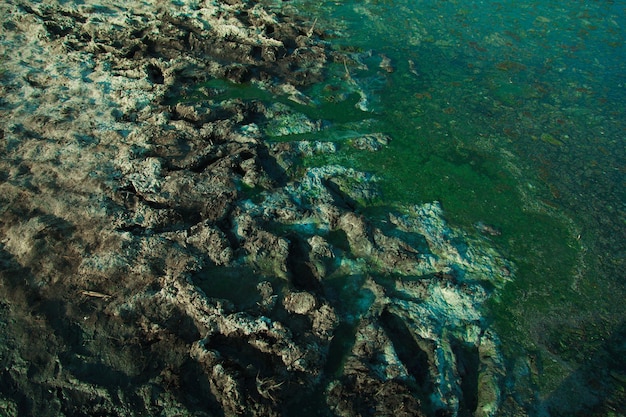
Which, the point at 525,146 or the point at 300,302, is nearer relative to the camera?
the point at 300,302

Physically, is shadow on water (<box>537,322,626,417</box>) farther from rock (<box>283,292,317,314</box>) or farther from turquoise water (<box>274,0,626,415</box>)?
rock (<box>283,292,317,314</box>)

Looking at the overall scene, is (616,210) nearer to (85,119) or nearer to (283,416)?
(283,416)

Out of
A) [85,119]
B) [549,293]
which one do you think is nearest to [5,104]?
[85,119]

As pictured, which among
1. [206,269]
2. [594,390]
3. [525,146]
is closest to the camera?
[594,390]

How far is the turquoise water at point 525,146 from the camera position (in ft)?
13.5

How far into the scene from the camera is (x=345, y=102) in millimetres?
6535

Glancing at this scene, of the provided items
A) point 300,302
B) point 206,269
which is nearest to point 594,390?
point 300,302

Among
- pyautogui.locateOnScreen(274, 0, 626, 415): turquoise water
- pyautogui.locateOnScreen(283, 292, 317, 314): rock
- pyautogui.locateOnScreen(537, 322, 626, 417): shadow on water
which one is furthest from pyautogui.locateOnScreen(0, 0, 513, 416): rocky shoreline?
pyautogui.locateOnScreen(537, 322, 626, 417): shadow on water

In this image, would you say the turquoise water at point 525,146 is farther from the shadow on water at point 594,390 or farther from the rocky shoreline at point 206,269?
the rocky shoreline at point 206,269

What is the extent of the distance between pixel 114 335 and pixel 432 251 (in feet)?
9.87

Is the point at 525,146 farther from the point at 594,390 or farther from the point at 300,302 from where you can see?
the point at 300,302

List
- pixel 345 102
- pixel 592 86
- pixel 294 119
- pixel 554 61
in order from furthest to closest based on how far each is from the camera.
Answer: pixel 554 61
pixel 592 86
pixel 345 102
pixel 294 119

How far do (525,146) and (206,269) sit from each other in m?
4.61

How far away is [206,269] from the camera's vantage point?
13.2 ft
